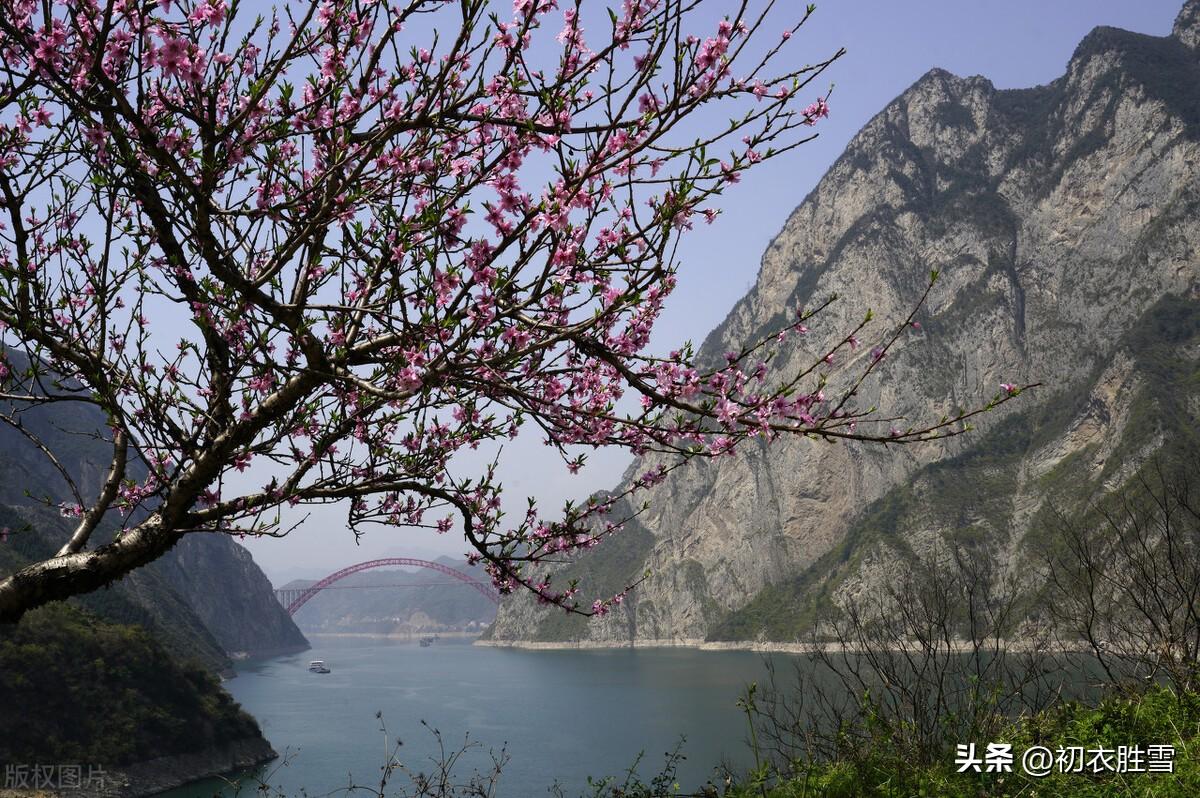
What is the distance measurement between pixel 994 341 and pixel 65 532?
5024 inches

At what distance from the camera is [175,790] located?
1581 inches

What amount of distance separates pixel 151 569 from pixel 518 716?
57410 millimetres

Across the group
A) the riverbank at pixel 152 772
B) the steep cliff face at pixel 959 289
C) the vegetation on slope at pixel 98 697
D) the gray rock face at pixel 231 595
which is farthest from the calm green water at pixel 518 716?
the steep cliff face at pixel 959 289

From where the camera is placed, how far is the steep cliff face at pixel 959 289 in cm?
11800

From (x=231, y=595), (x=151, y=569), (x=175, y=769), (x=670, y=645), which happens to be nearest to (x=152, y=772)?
(x=175, y=769)

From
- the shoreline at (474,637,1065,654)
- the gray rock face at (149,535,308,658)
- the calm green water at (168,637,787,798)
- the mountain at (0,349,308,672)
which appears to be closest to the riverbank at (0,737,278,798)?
the calm green water at (168,637,787,798)

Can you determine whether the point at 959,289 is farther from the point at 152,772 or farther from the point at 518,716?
the point at 152,772

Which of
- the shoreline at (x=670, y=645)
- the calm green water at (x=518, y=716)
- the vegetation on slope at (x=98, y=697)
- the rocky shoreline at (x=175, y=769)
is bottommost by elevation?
the shoreline at (x=670, y=645)

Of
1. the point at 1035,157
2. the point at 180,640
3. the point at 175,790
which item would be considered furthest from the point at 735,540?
the point at 175,790

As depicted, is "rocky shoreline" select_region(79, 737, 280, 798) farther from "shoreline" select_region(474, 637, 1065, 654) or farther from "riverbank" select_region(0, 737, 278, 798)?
"shoreline" select_region(474, 637, 1065, 654)

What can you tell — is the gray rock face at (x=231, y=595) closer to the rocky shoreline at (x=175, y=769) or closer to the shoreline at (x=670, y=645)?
the shoreline at (x=670, y=645)

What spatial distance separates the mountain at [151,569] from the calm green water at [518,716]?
33.4ft

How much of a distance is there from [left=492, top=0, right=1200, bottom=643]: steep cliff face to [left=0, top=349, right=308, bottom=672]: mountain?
5366 centimetres

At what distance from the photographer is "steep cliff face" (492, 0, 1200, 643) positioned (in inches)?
4646
